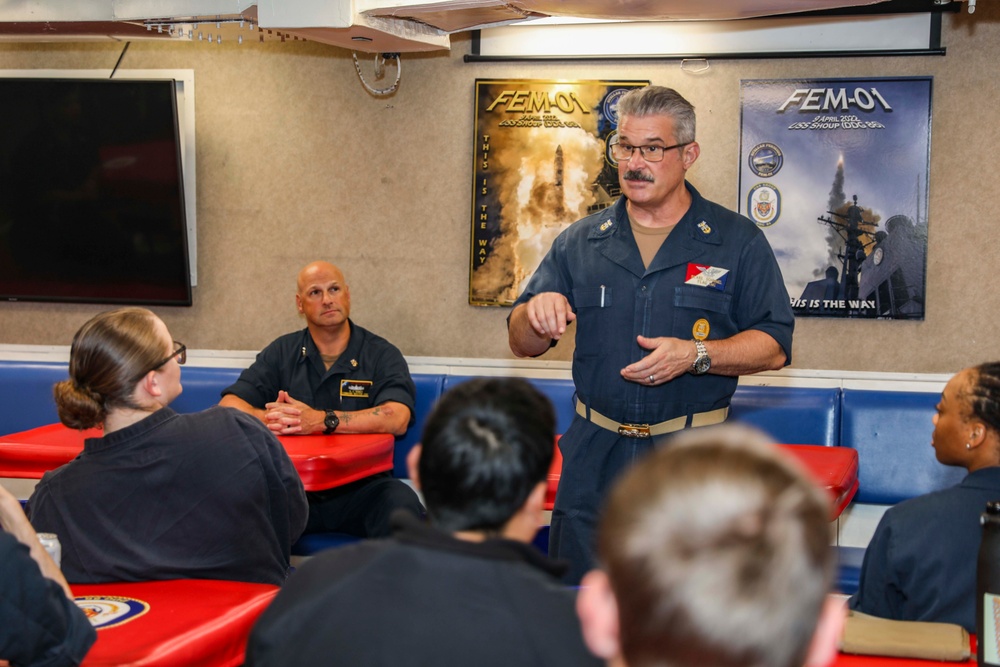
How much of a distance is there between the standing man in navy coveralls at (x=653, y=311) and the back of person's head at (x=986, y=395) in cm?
54

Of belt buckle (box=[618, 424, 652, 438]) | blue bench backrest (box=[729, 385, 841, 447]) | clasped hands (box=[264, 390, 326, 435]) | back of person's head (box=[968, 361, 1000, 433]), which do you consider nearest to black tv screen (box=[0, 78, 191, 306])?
clasped hands (box=[264, 390, 326, 435])

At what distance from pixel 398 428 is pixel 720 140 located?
6.07 feet

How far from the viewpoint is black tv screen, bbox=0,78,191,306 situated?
4.96m

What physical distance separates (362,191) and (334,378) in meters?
1.01

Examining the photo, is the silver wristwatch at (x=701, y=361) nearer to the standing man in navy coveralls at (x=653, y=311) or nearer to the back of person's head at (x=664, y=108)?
the standing man in navy coveralls at (x=653, y=311)

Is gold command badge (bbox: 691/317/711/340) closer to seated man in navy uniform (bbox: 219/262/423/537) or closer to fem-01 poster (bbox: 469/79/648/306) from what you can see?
seated man in navy uniform (bbox: 219/262/423/537)

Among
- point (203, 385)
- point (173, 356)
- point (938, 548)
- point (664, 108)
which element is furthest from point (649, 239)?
point (203, 385)

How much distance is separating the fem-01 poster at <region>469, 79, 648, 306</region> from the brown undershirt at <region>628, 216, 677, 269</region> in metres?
1.74

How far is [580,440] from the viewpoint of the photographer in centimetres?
280

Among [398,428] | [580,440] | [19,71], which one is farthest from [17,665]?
[19,71]

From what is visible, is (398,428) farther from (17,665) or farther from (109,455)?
(17,665)

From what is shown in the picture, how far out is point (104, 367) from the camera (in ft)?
8.20

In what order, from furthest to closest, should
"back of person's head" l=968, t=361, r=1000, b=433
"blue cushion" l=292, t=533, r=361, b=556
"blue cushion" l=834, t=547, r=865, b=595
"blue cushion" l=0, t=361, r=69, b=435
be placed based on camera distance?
"blue cushion" l=0, t=361, r=69, b=435
"blue cushion" l=292, t=533, r=361, b=556
"blue cushion" l=834, t=547, r=865, b=595
"back of person's head" l=968, t=361, r=1000, b=433

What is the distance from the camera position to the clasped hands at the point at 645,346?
2.50 meters
